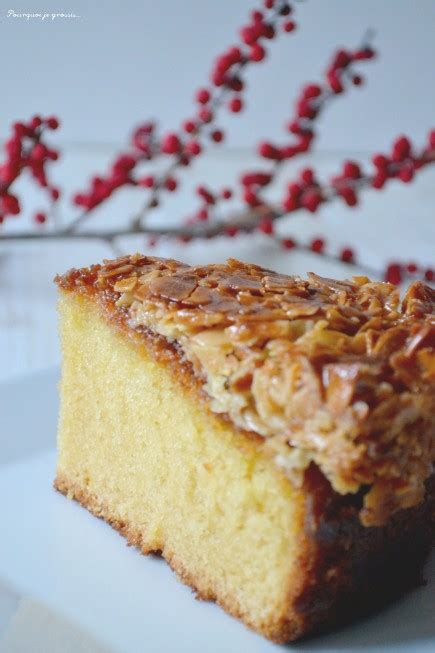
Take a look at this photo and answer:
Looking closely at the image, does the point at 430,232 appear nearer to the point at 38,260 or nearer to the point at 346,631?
the point at 38,260

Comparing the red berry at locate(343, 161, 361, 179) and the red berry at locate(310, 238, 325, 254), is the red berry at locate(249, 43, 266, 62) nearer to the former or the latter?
the red berry at locate(343, 161, 361, 179)

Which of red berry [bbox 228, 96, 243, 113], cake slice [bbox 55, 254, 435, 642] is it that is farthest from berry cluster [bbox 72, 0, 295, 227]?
cake slice [bbox 55, 254, 435, 642]

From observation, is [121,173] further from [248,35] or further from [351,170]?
[351,170]

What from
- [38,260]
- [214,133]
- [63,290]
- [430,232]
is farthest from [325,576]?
[430,232]

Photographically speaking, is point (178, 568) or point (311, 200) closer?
point (178, 568)

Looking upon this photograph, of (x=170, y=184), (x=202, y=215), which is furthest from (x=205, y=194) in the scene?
(x=170, y=184)

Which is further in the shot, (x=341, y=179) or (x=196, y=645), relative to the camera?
(x=341, y=179)
